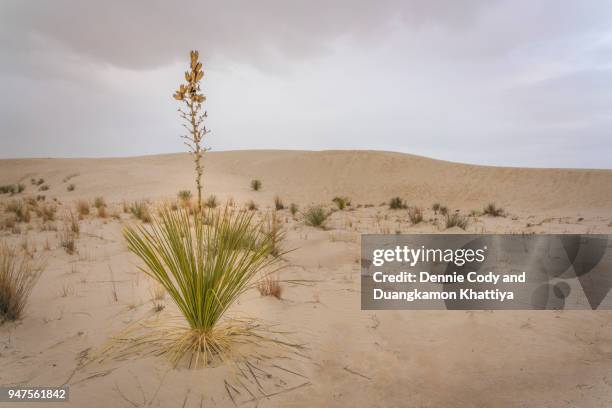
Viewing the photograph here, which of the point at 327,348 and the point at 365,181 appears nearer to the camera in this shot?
the point at 327,348

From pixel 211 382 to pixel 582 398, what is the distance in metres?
2.18

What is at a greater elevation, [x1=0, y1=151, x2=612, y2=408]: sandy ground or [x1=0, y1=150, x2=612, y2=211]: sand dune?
[x1=0, y1=150, x2=612, y2=211]: sand dune

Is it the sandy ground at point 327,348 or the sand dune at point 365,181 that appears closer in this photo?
the sandy ground at point 327,348

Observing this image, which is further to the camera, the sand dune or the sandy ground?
the sand dune

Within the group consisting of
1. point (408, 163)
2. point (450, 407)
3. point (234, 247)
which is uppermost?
point (408, 163)

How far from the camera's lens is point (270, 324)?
315cm

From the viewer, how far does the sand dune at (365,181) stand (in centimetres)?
1912

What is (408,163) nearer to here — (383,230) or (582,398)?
(383,230)

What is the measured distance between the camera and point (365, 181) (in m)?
25.3

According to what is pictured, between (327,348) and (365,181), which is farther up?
(365,181)

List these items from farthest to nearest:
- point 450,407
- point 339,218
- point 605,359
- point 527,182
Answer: point 527,182
point 339,218
point 605,359
point 450,407

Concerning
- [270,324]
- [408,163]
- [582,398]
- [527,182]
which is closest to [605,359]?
[582,398]

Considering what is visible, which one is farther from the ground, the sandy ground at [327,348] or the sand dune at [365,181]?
the sand dune at [365,181]

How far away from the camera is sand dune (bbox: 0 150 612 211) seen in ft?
62.7
